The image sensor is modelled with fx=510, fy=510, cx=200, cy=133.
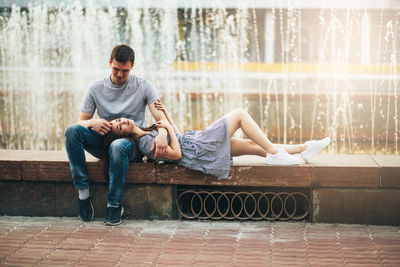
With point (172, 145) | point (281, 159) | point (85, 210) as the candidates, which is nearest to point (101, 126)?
point (172, 145)

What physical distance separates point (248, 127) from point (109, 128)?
112cm

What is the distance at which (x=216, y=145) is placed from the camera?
4094 mm

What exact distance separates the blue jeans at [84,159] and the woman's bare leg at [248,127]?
2.73 ft

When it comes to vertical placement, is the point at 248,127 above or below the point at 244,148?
above

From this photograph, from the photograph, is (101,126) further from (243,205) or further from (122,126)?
(243,205)

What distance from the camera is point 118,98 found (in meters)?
4.24

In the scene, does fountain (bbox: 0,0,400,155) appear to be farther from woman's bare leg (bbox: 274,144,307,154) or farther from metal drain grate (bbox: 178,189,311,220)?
woman's bare leg (bbox: 274,144,307,154)

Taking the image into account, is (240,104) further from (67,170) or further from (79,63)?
(79,63)

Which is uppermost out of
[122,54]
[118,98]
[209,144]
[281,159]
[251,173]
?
[122,54]

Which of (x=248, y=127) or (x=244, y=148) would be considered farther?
(x=244, y=148)

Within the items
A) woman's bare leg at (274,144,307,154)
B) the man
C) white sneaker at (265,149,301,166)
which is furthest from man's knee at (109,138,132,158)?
woman's bare leg at (274,144,307,154)

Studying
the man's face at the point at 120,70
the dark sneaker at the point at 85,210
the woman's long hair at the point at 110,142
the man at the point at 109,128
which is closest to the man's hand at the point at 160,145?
the man at the point at 109,128

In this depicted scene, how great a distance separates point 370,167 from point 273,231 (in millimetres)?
914

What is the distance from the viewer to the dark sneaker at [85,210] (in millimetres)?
4129
